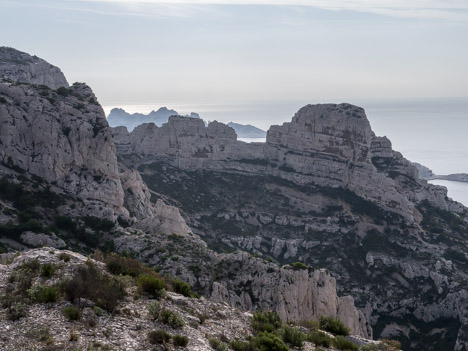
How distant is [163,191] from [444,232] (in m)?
49.5

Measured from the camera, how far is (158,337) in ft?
50.3

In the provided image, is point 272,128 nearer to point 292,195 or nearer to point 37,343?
point 292,195

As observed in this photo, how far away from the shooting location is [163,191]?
80438 mm

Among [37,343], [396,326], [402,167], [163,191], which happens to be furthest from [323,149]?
[37,343]

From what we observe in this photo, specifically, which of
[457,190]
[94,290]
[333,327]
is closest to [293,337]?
[333,327]

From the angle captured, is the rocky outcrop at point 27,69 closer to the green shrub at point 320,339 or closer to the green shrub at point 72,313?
the green shrub at point 72,313

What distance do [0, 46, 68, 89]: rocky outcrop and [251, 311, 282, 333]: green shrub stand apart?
6300cm

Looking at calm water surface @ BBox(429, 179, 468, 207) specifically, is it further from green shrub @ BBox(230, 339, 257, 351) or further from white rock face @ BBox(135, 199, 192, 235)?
green shrub @ BBox(230, 339, 257, 351)

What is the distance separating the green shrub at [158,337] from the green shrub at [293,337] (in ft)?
19.7

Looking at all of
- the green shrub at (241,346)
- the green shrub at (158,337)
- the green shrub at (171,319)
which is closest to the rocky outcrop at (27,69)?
the green shrub at (171,319)

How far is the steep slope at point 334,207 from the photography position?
5931 centimetres

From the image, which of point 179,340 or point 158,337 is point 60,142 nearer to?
point 158,337

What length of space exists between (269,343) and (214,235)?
2090 inches

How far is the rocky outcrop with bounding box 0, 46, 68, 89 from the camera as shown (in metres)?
71.6
